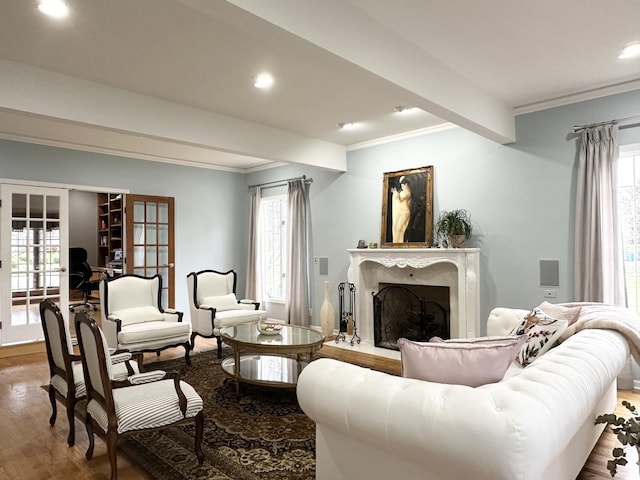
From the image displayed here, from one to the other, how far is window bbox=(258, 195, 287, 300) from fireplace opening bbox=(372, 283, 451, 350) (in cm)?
219

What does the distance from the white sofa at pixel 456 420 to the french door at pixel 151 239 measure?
545 cm

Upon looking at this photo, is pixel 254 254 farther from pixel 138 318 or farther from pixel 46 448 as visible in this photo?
pixel 46 448

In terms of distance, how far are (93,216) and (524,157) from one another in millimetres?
9796

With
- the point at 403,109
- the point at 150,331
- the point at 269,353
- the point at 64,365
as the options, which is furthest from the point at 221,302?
the point at 403,109

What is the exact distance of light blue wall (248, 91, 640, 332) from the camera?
4.31 metres

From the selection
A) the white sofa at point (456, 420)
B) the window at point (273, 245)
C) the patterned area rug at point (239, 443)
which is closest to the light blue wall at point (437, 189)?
the window at point (273, 245)

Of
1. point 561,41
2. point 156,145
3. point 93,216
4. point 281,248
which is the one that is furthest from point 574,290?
point 93,216

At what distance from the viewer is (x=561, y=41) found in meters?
3.17

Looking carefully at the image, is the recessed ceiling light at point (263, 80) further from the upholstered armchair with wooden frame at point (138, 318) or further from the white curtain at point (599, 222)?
the white curtain at point (599, 222)

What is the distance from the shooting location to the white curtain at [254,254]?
7.64m

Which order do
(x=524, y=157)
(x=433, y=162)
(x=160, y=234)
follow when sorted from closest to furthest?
(x=524, y=157)
(x=433, y=162)
(x=160, y=234)

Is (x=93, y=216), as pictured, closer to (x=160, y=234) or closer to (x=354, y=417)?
(x=160, y=234)

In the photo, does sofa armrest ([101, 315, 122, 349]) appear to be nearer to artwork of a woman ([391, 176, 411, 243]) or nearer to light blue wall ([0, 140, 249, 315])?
light blue wall ([0, 140, 249, 315])

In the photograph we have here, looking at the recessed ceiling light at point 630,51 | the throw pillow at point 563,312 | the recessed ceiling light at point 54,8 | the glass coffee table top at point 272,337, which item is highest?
the recessed ceiling light at point 630,51
